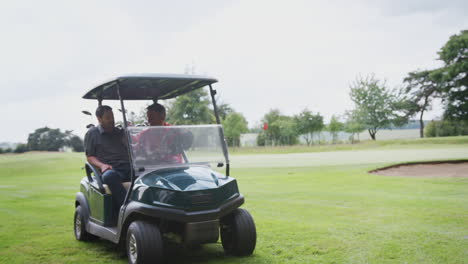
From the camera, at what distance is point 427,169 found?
1772cm

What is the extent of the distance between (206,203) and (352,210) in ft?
15.3

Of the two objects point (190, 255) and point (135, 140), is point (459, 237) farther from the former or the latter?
point (135, 140)

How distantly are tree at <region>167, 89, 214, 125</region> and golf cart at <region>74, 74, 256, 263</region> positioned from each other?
33 cm

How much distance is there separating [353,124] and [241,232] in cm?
5695

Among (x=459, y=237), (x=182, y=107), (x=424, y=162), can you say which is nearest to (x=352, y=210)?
(x=459, y=237)

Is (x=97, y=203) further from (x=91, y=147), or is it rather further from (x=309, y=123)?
(x=309, y=123)

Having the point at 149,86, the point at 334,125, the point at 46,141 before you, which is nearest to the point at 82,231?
the point at 149,86

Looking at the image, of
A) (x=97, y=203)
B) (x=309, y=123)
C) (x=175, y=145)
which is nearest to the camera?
(x=175, y=145)

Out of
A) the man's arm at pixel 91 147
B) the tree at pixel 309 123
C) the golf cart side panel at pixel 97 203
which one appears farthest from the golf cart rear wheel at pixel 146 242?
the tree at pixel 309 123

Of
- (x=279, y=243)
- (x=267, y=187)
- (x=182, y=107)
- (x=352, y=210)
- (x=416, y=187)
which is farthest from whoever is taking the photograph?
(x=267, y=187)

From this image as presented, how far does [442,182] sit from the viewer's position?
42.4 ft

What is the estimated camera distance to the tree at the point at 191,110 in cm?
545

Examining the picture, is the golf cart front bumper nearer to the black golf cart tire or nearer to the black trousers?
the black trousers

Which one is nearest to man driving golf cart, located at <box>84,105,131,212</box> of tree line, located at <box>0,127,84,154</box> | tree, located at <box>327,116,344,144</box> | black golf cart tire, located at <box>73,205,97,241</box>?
black golf cart tire, located at <box>73,205,97,241</box>
